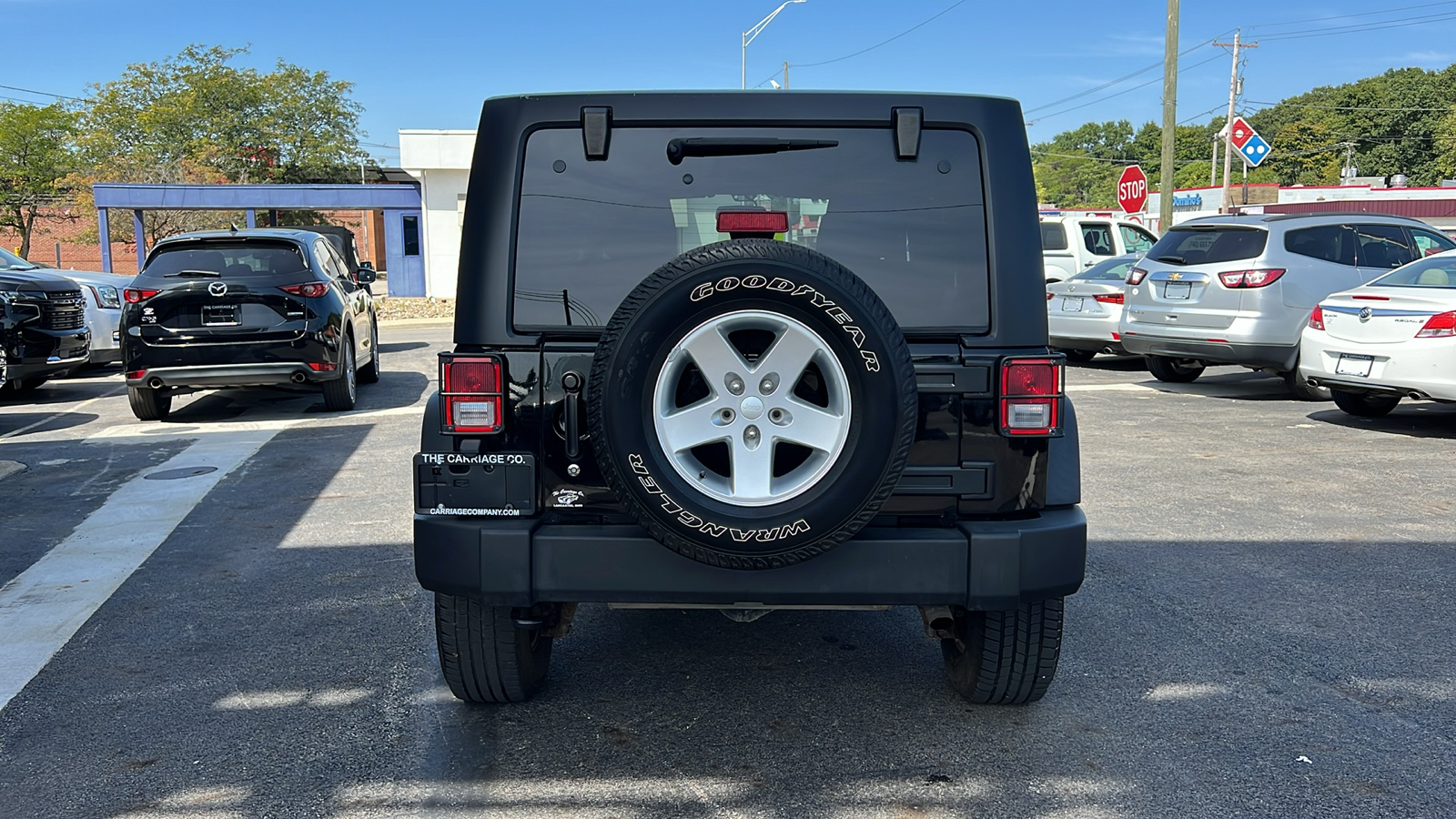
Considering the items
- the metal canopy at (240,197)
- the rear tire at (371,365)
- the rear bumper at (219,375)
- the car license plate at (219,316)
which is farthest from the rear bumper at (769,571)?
the metal canopy at (240,197)

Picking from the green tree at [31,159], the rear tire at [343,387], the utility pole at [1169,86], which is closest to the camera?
the rear tire at [343,387]

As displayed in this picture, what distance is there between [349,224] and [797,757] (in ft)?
189

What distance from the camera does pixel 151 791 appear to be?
337 centimetres

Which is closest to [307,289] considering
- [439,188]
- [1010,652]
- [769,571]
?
[769,571]

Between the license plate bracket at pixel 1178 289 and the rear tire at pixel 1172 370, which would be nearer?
the license plate bracket at pixel 1178 289

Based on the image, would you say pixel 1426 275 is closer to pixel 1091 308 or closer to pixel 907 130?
pixel 1091 308

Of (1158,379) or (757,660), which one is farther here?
(1158,379)

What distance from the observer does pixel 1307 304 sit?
36.9 feet

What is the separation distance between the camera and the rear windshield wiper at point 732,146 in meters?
3.43

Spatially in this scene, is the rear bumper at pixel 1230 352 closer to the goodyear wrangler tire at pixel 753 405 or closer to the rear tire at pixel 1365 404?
the rear tire at pixel 1365 404

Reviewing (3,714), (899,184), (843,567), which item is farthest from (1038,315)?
(3,714)

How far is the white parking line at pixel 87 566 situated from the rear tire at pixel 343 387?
2124 mm

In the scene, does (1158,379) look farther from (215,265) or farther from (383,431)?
(215,265)

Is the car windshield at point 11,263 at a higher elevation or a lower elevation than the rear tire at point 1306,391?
higher
